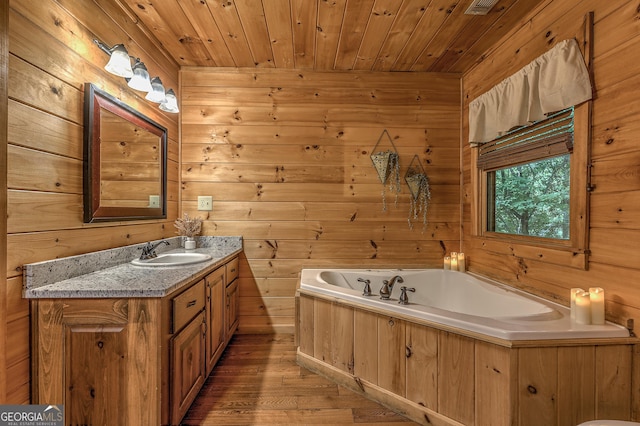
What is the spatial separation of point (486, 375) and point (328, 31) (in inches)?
90.4

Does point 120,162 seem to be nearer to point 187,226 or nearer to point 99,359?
point 187,226

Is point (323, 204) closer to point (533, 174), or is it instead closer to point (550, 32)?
point (533, 174)

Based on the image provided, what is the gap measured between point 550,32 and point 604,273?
55.5 inches

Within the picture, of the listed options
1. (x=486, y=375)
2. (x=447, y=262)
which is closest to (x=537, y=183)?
(x=447, y=262)

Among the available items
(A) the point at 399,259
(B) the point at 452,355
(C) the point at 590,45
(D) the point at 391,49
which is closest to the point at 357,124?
(D) the point at 391,49

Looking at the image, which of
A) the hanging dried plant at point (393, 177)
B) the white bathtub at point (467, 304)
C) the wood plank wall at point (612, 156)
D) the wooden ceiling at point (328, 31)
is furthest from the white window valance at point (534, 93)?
the white bathtub at point (467, 304)

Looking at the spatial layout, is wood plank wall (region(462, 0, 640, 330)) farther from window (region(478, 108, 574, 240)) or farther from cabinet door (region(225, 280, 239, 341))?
cabinet door (region(225, 280, 239, 341))

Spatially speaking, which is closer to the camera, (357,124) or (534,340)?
(534,340)

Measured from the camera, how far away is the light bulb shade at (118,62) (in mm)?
1551

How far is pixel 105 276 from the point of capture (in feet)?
4.81

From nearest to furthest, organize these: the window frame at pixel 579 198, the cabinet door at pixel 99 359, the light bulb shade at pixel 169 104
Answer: the cabinet door at pixel 99 359
the window frame at pixel 579 198
the light bulb shade at pixel 169 104

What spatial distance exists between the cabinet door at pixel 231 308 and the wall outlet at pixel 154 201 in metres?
0.82

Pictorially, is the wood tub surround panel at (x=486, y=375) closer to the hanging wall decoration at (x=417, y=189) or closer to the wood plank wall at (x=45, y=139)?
the hanging wall decoration at (x=417, y=189)

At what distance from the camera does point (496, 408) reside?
1.29m
